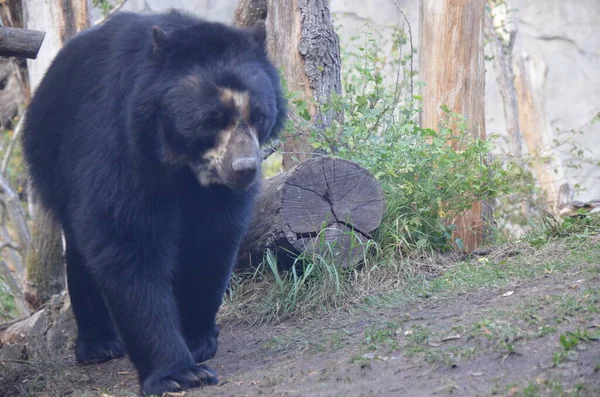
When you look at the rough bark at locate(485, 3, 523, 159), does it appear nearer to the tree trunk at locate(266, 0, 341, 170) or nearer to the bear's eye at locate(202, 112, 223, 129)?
the tree trunk at locate(266, 0, 341, 170)

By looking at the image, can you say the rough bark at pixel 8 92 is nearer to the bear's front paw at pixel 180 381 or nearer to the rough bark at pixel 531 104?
the bear's front paw at pixel 180 381

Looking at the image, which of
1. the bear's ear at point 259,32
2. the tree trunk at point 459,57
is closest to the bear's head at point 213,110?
the bear's ear at point 259,32

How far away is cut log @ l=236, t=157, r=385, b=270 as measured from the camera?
A: 4.46 meters

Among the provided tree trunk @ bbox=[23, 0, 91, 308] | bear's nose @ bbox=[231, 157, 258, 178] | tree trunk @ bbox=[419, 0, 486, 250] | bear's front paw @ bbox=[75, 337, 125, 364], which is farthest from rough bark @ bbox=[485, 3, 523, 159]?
bear's nose @ bbox=[231, 157, 258, 178]

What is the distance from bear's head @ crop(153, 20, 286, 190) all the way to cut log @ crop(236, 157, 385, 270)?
3.20 feet

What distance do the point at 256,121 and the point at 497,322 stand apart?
1304mm

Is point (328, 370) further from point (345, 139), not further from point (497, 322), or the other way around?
point (345, 139)

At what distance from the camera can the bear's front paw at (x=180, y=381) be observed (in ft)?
11.0

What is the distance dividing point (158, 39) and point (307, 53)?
2.05 m

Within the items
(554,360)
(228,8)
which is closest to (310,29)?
(554,360)

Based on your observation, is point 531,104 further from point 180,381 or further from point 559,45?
point 180,381

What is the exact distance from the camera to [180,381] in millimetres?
3363

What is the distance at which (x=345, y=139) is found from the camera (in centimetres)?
506

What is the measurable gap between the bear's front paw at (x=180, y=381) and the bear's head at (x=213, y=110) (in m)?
0.81
